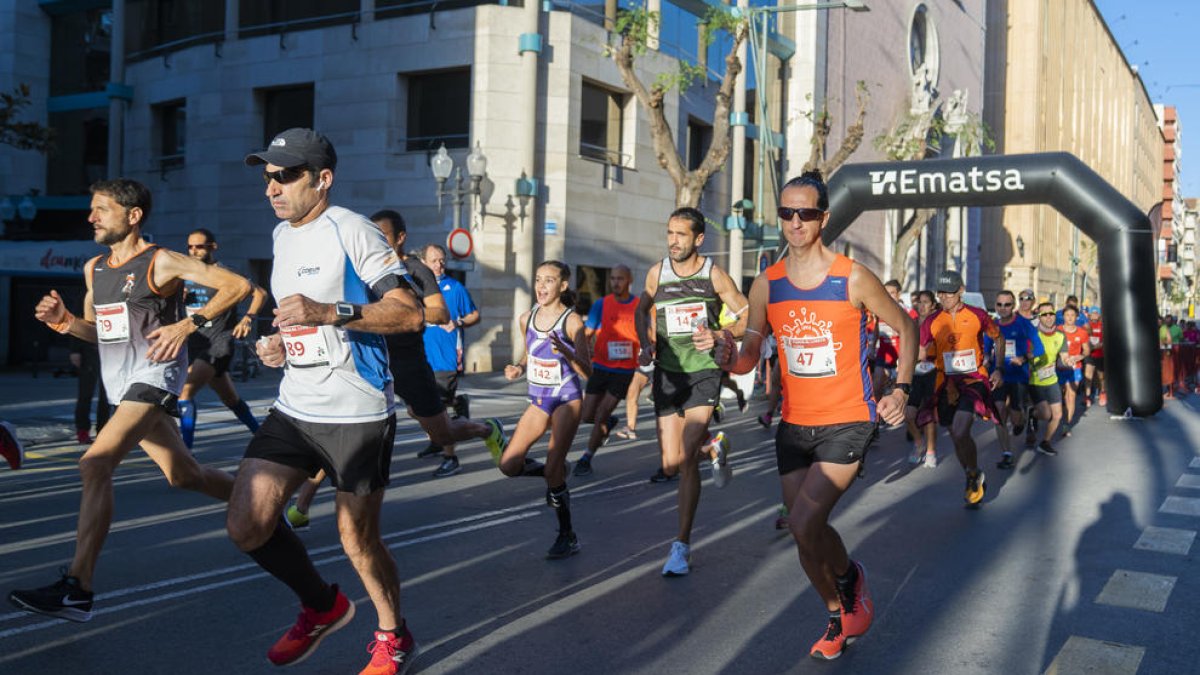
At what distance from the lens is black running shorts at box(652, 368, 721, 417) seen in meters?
6.18

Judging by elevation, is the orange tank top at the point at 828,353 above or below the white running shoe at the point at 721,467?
above

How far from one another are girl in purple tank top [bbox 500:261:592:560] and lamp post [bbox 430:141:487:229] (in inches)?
592

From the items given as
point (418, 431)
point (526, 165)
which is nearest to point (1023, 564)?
point (418, 431)

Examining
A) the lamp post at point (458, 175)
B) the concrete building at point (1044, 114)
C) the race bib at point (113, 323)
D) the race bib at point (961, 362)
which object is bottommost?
the race bib at point (961, 362)

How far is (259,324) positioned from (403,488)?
16655mm

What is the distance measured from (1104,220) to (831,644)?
10063 millimetres

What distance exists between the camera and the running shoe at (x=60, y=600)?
4141 mm

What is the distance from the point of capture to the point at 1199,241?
14412 cm

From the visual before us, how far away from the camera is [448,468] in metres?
8.94

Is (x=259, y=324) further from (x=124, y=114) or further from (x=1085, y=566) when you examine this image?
(x=1085, y=566)

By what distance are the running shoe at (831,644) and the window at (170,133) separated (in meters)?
26.1

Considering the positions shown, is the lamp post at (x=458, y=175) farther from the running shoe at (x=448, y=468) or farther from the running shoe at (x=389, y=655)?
the running shoe at (x=389, y=655)

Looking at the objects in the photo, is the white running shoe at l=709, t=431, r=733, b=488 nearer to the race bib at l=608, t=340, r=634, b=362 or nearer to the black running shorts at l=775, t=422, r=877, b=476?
the black running shorts at l=775, t=422, r=877, b=476

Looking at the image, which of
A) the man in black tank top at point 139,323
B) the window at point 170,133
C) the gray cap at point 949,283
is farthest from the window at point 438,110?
the man in black tank top at point 139,323
